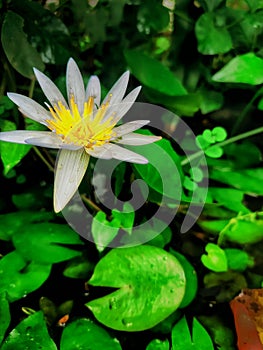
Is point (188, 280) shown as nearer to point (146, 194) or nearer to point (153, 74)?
point (146, 194)

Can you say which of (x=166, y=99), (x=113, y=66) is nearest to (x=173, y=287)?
(x=166, y=99)

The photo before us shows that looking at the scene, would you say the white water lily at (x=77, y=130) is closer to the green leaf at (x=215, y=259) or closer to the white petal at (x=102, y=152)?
the white petal at (x=102, y=152)

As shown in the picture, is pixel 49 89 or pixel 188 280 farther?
pixel 188 280

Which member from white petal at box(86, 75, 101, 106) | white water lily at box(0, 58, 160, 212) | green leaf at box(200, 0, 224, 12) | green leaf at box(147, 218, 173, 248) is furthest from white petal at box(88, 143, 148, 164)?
green leaf at box(200, 0, 224, 12)

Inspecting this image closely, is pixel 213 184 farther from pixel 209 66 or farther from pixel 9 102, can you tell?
pixel 9 102

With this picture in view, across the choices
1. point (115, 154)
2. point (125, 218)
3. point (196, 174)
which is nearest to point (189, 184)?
point (196, 174)

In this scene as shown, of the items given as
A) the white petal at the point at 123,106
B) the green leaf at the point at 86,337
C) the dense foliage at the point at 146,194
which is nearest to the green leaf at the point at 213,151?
the dense foliage at the point at 146,194
